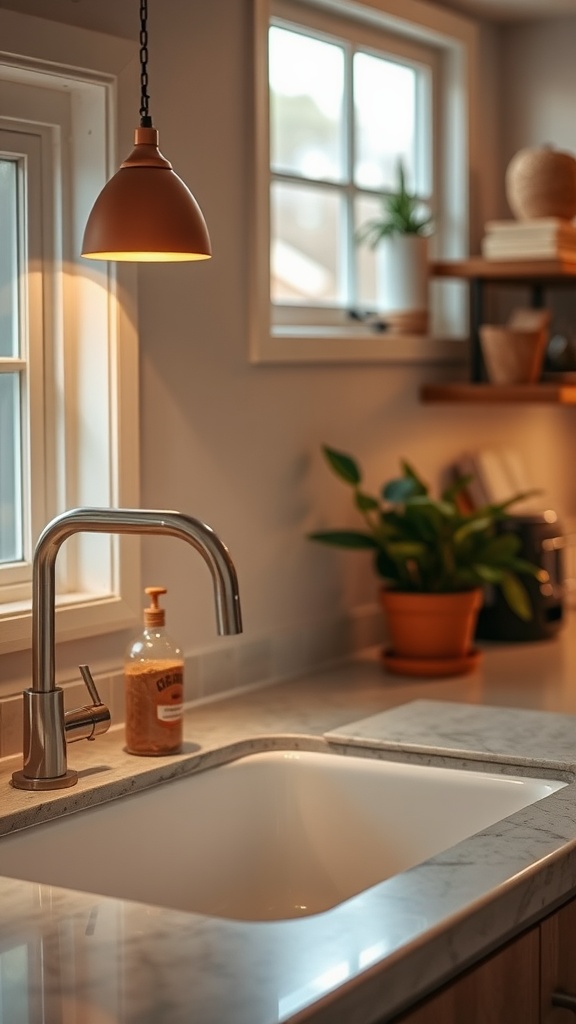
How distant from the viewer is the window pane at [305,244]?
107 inches

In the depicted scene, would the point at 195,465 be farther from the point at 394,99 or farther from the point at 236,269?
the point at 394,99

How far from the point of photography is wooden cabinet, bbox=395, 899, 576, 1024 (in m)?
1.31

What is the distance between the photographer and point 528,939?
1.45 m

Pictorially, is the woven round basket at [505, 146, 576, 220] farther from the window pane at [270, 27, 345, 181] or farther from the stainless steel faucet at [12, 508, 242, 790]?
the stainless steel faucet at [12, 508, 242, 790]

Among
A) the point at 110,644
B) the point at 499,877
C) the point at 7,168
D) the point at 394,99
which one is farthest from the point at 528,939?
the point at 394,99

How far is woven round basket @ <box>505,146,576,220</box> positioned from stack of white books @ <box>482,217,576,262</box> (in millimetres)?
20

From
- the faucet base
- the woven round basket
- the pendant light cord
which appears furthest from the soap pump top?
the woven round basket

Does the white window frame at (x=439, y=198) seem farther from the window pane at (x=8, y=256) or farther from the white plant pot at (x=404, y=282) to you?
the window pane at (x=8, y=256)

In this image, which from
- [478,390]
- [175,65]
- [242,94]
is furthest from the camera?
[478,390]

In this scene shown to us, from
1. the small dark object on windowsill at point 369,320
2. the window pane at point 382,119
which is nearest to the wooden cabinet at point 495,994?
the small dark object on windowsill at point 369,320

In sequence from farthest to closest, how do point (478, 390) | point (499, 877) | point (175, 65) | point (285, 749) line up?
1. point (478, 390)
2. point (175, 65)
3. point (285, 749)
4. point (499, 877)

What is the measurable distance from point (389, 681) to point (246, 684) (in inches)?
10.0

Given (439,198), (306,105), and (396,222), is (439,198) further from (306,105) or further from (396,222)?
(306,105)

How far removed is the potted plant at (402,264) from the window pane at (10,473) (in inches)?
41.4
